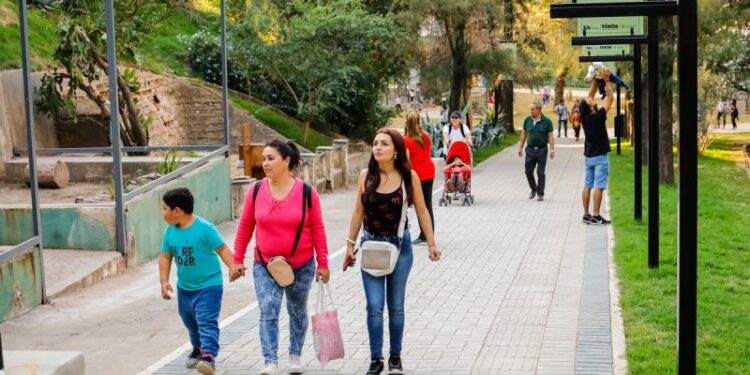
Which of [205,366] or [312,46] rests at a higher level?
[312,46]

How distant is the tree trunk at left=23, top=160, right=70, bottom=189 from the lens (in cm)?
1516

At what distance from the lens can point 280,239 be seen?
22.7ft

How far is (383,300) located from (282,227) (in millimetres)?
803

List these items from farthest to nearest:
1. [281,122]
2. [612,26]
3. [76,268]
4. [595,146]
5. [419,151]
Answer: [281,122] → [595,146] → [419,151] → [612,26] → [76,268]

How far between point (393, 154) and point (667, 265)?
4.75 m

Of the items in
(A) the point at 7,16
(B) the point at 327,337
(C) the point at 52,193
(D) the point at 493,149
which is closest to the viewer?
(B) the point at 327,337

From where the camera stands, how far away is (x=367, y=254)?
273 inches

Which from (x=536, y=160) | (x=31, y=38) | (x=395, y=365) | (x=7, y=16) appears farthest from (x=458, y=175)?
(x=395, y=365)

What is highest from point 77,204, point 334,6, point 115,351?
point 334,6

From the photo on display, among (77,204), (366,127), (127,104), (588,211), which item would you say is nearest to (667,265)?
(588,211)

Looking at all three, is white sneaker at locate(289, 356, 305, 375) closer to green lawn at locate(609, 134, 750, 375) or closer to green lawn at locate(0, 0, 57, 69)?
green lawn at locate(609, 134, 750, 375)

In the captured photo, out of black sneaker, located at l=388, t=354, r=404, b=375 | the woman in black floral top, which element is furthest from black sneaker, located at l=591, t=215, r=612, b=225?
black sneaker, located at l=388, t=354, r=404, b=375

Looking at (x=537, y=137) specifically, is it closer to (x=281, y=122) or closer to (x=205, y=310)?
(x=281, y=122)

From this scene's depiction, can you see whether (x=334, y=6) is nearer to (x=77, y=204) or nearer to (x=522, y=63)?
(x=522, y=63)
